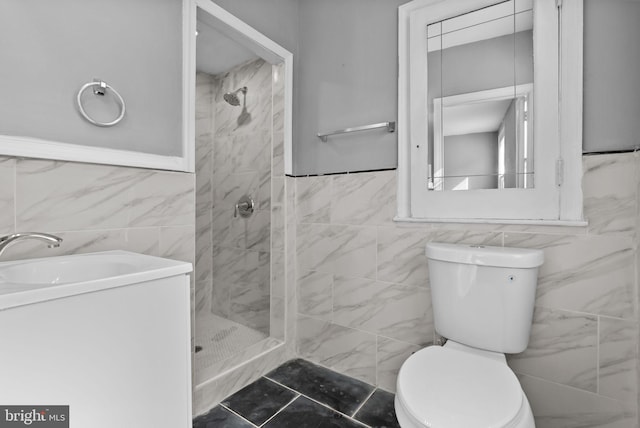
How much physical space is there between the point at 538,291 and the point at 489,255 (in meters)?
→ 0.31

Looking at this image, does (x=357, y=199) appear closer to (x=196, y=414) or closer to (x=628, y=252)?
(x=628, y=252)

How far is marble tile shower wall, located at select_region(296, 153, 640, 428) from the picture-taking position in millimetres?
1116

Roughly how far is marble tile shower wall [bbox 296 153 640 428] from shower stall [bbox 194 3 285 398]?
36cm

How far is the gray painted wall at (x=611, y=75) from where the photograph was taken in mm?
1100

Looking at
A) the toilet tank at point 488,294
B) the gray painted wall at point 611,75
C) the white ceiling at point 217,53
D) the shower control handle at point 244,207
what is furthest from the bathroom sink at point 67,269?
the gray painted wall at point 611,75

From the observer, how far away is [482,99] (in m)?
1.37

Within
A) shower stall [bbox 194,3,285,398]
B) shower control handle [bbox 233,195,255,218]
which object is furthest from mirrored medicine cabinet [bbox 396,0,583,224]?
shower control handle [bbox 233,195,255,218]

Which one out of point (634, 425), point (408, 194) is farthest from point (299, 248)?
point (634, 425)

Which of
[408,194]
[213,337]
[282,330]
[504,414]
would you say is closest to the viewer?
[504,414]

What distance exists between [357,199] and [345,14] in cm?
103

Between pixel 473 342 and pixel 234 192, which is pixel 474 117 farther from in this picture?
pixel 234 192

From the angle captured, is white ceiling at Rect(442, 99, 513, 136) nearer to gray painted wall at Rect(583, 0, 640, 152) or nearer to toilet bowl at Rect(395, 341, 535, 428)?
gray painted wall at Rect(583, 0, 640, 152)

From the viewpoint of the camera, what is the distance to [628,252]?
1.10 meters

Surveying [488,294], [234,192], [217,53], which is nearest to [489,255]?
[488,294]
